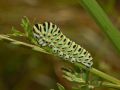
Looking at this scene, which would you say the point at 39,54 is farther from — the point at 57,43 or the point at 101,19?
the point at 101,19

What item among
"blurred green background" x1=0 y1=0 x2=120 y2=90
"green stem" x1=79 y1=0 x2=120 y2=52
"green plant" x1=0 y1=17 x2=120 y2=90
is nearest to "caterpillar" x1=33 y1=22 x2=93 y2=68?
"green plant" x1=0 y1=17 x2=120 y2=90

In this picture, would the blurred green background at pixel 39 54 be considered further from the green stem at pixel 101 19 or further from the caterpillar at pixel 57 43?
the green stem at pixel 101 19

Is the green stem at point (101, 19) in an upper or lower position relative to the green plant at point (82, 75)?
upper

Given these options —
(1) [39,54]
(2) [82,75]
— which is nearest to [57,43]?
(2) [82,75]

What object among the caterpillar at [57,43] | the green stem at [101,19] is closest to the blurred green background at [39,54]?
the caterpillar at [57,43]

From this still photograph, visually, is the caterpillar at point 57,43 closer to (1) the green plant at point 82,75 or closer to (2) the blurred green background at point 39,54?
(1) the green plant at point 82,75

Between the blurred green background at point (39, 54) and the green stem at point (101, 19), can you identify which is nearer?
the green stem at point (101, 19)
